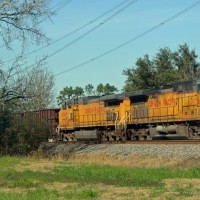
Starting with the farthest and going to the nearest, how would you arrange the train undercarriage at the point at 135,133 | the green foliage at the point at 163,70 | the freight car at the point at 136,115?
1. the green foliage at the point at 163,70
2. the freight car at the point at 136,115
3. the train undercarriage at the point at 135,133

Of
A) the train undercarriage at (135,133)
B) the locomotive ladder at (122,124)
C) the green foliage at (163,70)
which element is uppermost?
the green foliage at (163,70)

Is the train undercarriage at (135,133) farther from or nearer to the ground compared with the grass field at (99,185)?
farther from the ground

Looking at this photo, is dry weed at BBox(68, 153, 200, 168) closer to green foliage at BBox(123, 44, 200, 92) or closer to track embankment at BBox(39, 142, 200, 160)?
track embankment at BBox(39, 142, 200, 160)

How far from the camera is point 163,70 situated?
72688 mm

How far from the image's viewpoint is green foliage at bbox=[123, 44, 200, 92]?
224 feet

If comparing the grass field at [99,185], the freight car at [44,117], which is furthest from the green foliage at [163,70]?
the grass field at [99,185]

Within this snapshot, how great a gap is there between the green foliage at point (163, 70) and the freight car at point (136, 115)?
103 ft

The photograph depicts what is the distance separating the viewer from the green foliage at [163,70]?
68363 millimetres

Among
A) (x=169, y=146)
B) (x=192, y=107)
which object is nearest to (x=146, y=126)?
(x=192, y=107)

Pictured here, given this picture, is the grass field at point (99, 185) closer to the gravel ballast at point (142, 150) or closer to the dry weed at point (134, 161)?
the dry weed at point (134, 161)

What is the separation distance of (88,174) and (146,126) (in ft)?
54.7

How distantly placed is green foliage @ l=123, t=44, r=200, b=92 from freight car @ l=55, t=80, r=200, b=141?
103 ft

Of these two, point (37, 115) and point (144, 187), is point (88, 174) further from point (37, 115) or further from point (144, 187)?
point (37, 115)

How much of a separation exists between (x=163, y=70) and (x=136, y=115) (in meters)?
42.0
